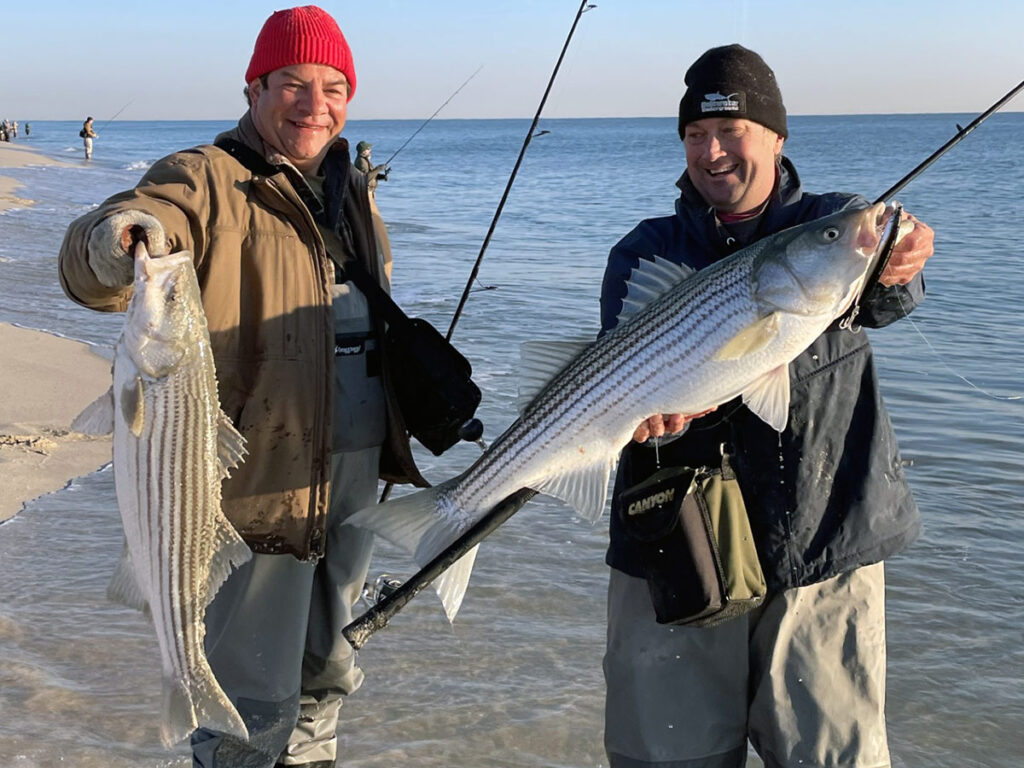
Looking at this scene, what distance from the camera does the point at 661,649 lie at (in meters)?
3.73

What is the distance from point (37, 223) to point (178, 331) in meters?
21.3

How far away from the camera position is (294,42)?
3965 mm

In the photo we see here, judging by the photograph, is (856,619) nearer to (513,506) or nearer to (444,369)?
(513,506)

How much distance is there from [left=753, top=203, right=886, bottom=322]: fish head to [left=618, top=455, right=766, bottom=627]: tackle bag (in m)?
0.70

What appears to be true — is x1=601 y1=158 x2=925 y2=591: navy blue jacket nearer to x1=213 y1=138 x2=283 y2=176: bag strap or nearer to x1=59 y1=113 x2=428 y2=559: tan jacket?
x1=59 y1=113 x2=428 y2=559: tan jacket

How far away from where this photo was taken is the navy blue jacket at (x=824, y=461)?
3.58 metres

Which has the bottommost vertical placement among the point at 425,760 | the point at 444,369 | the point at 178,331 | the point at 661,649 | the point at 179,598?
the point at 425,760

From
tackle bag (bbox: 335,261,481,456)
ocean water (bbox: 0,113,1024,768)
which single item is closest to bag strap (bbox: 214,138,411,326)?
tackle bag (bbox: 335,261,481,456)

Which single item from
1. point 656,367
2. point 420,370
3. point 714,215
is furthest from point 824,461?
point 420,370

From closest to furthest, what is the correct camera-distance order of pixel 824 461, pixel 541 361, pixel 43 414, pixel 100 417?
pixel 100 417, pixel 824 461, pixel 541 361, pixel 43 414

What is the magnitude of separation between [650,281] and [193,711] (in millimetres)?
2082

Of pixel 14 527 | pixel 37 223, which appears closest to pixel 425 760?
pixel 14 527

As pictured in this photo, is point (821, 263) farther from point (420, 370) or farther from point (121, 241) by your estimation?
point (121, 241)

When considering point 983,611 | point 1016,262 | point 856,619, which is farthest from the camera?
point 1016,262
